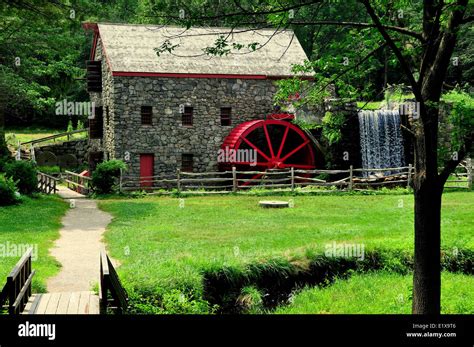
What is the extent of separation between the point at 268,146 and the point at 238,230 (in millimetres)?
13162

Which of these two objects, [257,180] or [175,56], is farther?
[175,56]

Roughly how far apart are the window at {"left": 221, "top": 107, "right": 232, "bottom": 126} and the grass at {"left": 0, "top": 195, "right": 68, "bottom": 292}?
861 cm

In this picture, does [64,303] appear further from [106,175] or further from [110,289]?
[106,175]

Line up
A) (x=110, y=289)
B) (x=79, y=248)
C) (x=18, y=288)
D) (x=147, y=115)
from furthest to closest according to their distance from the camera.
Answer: (x=147, y=115)
(x=79, y=248)
(x=18, y=288)
(x=110, y=289)

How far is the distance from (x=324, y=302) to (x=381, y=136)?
64.9 ft

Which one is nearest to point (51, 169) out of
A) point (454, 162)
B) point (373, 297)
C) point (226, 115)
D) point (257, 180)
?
point (226, 115)

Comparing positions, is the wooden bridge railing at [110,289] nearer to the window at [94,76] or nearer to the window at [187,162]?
the window at [187,162]

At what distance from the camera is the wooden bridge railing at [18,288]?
901 centimetres

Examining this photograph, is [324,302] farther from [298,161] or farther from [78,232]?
[298,161]

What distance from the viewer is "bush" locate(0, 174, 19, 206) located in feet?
72.5

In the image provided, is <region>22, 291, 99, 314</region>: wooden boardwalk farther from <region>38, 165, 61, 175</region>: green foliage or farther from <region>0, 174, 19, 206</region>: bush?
<region>38, 165, 61, 175</region>: green foliage

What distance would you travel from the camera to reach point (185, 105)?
1188 inches

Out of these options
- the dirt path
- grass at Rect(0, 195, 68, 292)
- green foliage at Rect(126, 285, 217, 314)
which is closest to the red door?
grass at Rect(0, 195, 68, 292)
